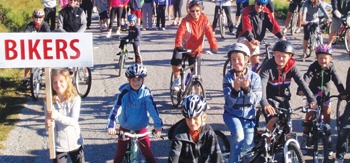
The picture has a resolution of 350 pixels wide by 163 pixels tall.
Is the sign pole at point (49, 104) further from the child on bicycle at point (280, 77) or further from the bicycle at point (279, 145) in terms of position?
the child on bicycle at point (280, 77)

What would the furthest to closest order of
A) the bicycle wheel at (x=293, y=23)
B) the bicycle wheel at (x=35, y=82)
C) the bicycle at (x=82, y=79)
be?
the bicycle wheel at (x=293, y=23), the bicycle at (x=82, y=79), the bicycle wheel at (x=35, y=82)

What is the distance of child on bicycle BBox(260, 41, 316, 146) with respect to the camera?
6.76 meters

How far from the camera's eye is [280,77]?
7.12 m

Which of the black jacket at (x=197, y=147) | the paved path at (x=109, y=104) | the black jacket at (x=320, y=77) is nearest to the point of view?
the black jacket at (x=197, y=147)

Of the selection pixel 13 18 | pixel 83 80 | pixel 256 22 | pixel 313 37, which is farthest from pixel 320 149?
pixel 13 18

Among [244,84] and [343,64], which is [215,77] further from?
[244,84]

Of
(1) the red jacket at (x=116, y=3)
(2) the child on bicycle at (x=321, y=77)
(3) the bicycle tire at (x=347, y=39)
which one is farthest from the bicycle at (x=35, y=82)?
(3) the bicycle tire at (x=347, y=39)

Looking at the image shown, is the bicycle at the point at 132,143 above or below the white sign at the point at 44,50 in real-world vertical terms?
below

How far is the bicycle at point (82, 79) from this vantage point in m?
10.5

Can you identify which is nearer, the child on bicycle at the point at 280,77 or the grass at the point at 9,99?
the child on bicycle at the point at 280,77

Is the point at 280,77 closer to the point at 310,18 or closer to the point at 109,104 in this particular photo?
the point at 109,104

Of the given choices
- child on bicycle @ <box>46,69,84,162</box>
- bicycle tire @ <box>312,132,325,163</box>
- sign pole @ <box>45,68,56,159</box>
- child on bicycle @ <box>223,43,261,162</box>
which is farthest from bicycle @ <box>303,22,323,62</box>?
sign pole @ <box>45,68,56,159</box>

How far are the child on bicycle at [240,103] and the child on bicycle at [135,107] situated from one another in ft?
2.91

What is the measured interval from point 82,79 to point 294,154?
590 cm
